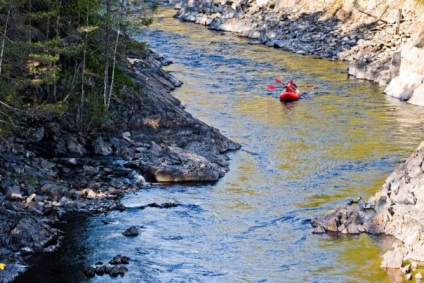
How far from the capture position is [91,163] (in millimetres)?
37250

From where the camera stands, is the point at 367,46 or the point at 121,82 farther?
the point at 367,46

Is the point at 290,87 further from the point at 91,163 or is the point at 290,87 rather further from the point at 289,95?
the point at 91,163

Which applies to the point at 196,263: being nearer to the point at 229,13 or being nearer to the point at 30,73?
the point at 30,73

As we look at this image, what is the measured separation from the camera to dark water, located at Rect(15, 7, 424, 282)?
2719cm

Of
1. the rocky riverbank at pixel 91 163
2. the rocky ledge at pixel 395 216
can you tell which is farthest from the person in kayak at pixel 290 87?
the rocky ledge at pixel 395 216

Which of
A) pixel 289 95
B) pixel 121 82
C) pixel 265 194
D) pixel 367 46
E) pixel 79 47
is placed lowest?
pixel 265 194

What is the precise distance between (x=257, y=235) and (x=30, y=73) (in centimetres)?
1288

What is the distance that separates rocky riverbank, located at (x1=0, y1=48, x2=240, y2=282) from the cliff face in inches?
691

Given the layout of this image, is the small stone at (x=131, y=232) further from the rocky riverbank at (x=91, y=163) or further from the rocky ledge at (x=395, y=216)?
the rocky ledge at (x=395, y=216)

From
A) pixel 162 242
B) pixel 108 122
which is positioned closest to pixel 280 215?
pixel 162 242

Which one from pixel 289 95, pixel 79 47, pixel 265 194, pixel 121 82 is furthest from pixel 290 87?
pixel 265 194

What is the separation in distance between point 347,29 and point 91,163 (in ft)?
144

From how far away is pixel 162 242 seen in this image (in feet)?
95.8

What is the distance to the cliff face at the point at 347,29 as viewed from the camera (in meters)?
55.3
